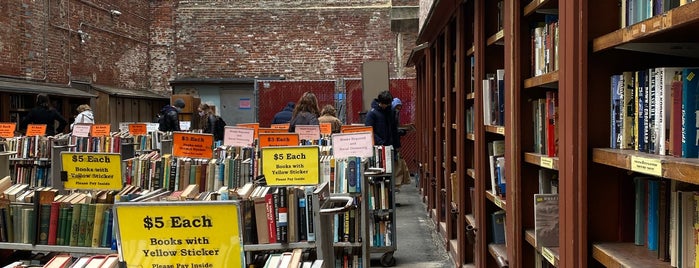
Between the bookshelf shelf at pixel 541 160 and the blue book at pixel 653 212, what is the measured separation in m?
0.56

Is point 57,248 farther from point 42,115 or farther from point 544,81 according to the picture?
point 42,115

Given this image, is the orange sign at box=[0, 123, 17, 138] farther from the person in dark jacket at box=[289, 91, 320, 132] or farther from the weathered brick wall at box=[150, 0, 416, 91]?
the weathered brick wall at box=[150, 0, 416, 91]

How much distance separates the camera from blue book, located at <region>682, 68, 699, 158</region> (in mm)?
1771

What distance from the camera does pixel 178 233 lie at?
2162 millimetres

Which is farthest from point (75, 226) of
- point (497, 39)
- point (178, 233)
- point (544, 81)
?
point (497, 39)

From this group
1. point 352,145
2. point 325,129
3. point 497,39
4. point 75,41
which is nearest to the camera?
point 497,39

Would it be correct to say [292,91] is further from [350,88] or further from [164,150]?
[164,150]

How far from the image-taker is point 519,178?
3.26 meters

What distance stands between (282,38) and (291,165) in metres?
14.5

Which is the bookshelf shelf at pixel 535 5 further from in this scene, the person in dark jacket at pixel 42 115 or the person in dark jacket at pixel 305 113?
the person in dark jacket at pixel 42 115

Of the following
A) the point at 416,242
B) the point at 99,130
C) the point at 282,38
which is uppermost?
the point at 282,38

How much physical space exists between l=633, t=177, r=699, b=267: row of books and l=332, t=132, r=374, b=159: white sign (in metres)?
2.86

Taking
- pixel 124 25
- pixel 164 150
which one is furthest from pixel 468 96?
pixel 124 25

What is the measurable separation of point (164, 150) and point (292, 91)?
8009 millimetres
